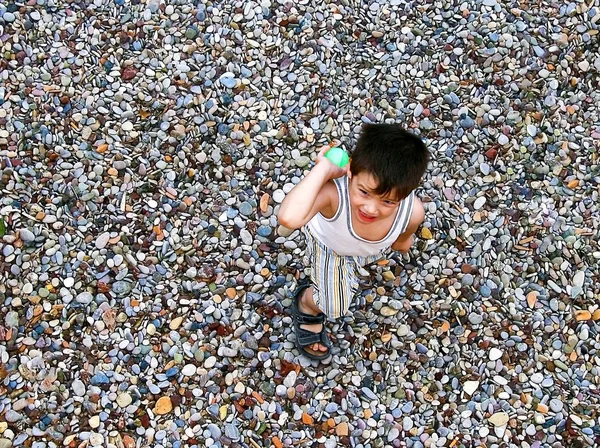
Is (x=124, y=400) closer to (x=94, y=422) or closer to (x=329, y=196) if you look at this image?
(x=94, y=422)

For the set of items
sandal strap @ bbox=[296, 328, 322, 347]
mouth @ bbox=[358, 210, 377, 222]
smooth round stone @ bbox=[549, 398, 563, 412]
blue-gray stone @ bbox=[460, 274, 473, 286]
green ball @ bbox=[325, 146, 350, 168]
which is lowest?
sandal strap @ bbox=[296, 328, 322, 347]

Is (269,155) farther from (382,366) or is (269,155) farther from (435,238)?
(382,366)

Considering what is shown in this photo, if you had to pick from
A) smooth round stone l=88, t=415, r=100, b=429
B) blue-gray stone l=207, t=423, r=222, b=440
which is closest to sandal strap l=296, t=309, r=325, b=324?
blue-gray stone l=207, t=423, r=222, b=440

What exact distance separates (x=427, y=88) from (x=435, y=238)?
0.97 m

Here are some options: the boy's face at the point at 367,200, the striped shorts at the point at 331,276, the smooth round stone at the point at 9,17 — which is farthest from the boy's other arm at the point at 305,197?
the smooth round stone at the point at 9,17

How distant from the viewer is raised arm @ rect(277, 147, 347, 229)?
8.86 feet

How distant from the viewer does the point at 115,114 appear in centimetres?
404

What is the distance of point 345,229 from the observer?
2844 mm

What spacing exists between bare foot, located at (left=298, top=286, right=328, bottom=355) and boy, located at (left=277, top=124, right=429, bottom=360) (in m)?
0.13

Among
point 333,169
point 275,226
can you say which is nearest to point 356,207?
point 333,169

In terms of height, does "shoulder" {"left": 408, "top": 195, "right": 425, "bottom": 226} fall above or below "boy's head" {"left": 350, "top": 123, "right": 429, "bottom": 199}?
below

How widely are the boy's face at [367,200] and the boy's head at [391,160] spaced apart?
2 cm

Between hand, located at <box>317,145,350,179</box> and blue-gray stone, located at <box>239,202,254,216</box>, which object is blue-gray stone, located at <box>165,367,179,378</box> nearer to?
blue-gray stone, located at <box>239,202,254,216</box>

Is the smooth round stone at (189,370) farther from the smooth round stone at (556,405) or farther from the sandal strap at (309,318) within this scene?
the smooth round stone at (556,405)
